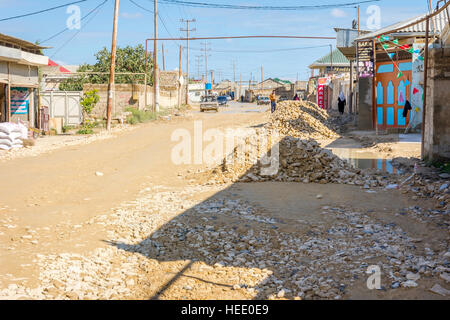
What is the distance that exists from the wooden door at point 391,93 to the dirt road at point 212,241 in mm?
11056

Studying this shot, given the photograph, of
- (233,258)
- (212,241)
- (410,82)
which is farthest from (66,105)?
(233,258)

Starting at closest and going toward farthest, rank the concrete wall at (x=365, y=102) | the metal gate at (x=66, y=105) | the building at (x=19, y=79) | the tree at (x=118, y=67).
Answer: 1. the building at (x=19, y=79)
2. the concrete wall at (x=365, y=102)
3. the metal gate at (x=66, y=105)
4. the tree at (x=118, y=67)

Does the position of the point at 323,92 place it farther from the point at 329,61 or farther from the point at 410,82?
the point at 410,82

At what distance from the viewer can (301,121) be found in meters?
21.8

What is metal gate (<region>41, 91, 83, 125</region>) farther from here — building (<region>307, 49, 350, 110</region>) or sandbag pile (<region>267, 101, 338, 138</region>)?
building (<region>307, 49, 350, 110</region>)

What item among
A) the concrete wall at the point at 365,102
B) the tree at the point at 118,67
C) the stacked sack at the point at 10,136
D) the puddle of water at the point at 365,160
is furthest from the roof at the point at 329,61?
the stacked sack at the point at 10,136

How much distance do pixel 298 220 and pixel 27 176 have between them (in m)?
7.19

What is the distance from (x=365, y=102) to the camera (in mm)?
21219

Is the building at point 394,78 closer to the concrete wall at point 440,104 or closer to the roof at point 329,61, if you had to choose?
the concrete wall at point 440,104

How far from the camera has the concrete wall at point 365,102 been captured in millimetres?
21109

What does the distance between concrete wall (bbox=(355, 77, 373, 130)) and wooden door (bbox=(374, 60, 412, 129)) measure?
345 millimetres

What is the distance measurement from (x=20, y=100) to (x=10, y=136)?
621 centimetres

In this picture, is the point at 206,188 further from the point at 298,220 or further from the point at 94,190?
the point at 298,220

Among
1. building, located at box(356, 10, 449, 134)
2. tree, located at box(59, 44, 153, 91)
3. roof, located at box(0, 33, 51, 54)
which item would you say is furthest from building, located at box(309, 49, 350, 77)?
roof, located at box(0, 33, 51, 54)
